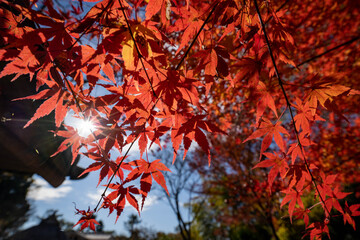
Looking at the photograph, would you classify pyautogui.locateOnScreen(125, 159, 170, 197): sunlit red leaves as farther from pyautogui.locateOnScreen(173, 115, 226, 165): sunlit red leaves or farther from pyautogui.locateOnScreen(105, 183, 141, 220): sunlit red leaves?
pyautogui.locateOnScreen(173, 115, 226, 165): sunlit red leaves

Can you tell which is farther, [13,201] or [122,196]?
[13,201]

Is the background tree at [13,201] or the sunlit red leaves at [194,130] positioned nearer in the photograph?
the sunlit red leaves at [194,130]

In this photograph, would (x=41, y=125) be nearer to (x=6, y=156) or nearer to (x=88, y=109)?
(x=6, y=156)

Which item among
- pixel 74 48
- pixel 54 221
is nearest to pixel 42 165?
pixel 74 48

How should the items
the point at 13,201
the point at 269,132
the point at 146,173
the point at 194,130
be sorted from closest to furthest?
the point at 194,130, the point at 146,173, the point at 269,132, the point at 13,201

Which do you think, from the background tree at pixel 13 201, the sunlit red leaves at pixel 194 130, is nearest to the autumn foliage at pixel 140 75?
the sunlit red leaves at pixel 194 130

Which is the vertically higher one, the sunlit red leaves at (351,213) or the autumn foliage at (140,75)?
the autumn foliage at (140,75)

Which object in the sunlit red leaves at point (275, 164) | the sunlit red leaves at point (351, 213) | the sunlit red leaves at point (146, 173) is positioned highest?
the sunlit red leaves at point (146, 173)

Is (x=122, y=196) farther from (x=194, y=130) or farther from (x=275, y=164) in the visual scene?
(x=275, y=164)

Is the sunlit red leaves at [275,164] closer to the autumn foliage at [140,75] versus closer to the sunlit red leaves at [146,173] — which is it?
the autumn foliage at [140,75]

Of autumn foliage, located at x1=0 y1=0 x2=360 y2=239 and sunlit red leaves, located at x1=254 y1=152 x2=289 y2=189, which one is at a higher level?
autumn foliage, located at x1=0 y1=0 x2=360 y2=239

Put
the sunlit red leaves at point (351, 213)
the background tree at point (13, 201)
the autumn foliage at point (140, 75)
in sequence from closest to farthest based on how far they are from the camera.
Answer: the autumn foliage at point (140, 75) < the sunlit red leaves at point (351, 213) < the background tree at point (13, 201)

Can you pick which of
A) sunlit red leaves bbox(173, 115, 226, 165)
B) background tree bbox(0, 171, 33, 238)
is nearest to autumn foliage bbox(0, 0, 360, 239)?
sunlit red leaves bbox(173, 115, 226, 165)

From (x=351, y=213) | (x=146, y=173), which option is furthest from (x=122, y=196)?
(x=351, y=213)
